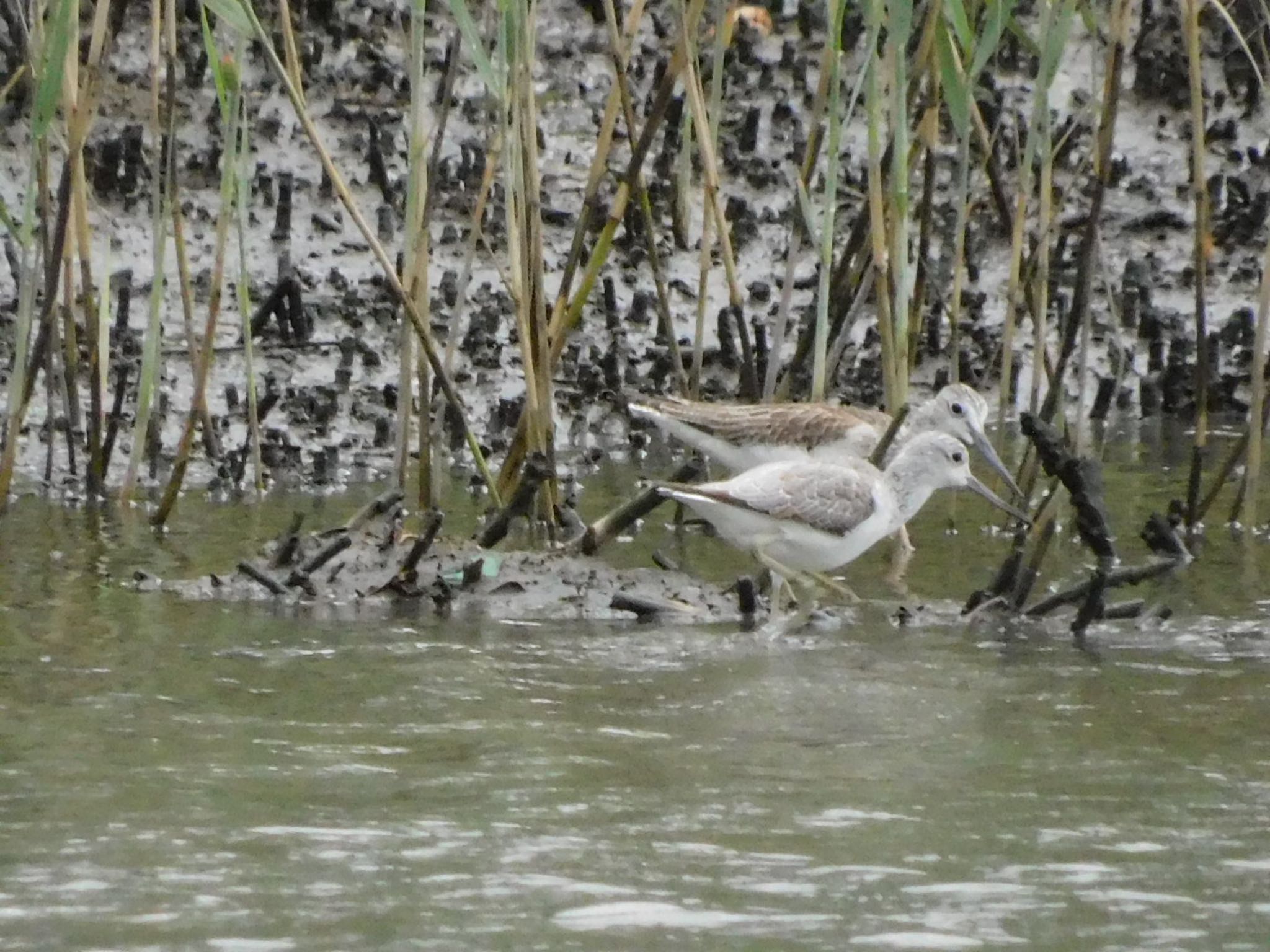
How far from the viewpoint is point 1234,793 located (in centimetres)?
485

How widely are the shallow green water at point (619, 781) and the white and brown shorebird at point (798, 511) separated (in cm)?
35

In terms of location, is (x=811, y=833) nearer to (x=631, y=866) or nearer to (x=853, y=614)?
(x=631, y=866)

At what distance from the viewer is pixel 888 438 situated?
7754 mm

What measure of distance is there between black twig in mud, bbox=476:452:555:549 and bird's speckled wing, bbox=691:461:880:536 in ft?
1.69

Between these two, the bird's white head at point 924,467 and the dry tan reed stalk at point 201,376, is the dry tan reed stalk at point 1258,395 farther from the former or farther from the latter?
the dry tan reed stalk at point 201,376

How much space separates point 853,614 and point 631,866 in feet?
9.27

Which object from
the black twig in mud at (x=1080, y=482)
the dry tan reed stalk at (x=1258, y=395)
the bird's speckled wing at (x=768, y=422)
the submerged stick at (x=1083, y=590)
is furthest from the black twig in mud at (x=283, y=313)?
the submerged stick at (x=1083, y=590)

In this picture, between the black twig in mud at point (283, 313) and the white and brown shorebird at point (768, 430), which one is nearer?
the white and brown shorebird at point (768, 430)

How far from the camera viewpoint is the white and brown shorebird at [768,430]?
816cm

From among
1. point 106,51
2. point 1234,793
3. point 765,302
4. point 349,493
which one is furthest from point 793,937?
point 765,302

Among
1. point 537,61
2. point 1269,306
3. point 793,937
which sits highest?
point 537,61

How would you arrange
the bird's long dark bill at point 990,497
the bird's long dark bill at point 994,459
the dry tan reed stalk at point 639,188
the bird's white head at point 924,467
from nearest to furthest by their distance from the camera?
the dry tan reed stalk at point 639,188, the bird's white head at point 924,467, the bird's long dark bill at point 990,497, the bird's long dark bill at point 994,459

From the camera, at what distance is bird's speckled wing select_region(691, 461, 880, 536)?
7.05 meters

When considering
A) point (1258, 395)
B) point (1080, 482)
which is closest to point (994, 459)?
point (1258, 395)
